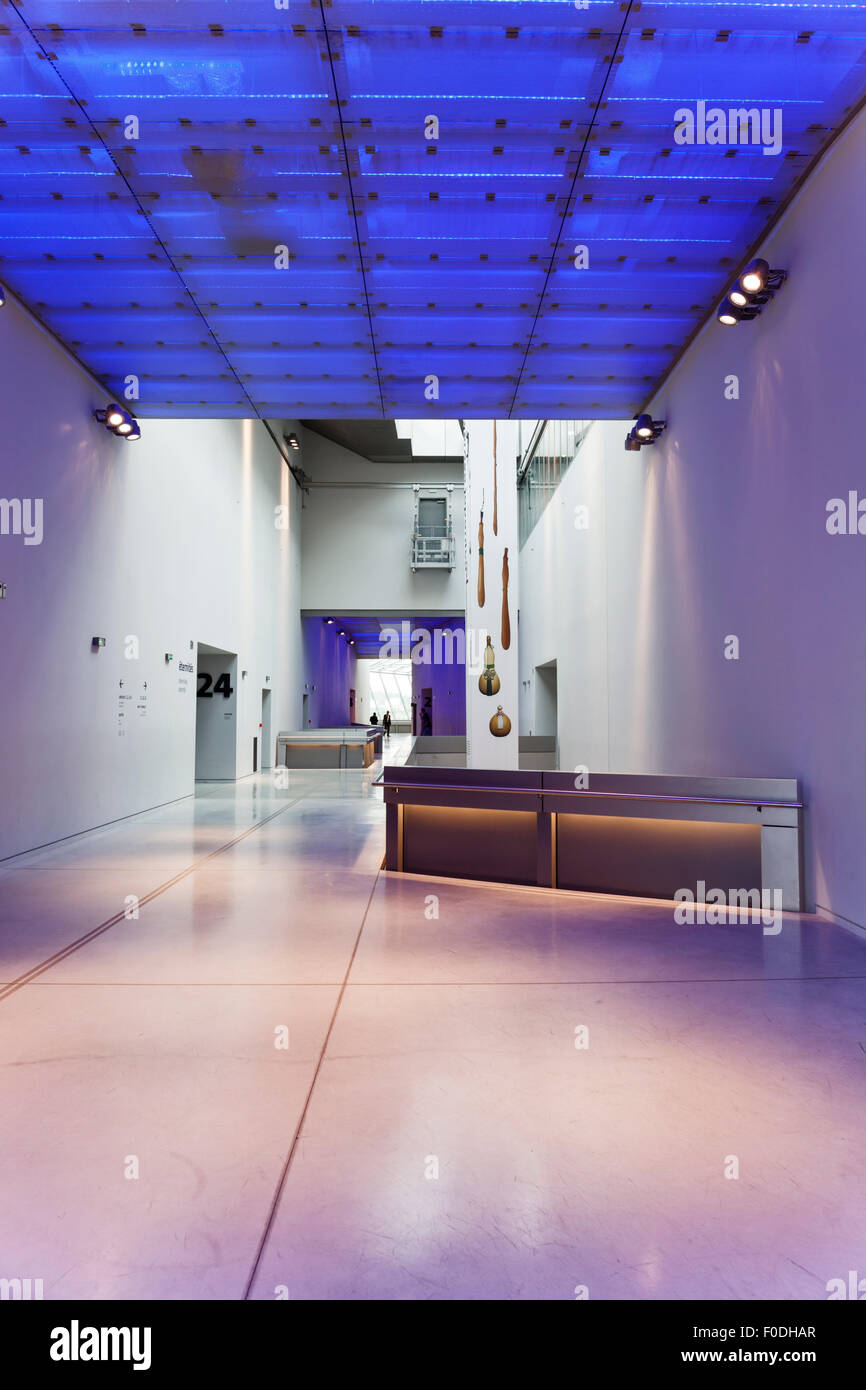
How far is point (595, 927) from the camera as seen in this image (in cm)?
479

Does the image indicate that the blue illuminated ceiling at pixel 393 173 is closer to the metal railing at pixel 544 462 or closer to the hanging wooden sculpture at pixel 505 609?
the hanging wooden sculpture at pixel 505 609

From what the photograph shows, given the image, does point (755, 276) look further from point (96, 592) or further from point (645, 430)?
point (96, 592)

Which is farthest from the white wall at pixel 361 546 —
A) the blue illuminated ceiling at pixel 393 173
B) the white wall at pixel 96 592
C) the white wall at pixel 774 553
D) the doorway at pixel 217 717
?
the blue illuminated ceiling at pixel 393 173

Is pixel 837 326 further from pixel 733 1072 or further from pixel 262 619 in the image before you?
pixel 262 619

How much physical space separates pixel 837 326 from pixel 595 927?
375cm

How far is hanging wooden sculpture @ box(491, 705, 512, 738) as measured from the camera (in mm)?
11742

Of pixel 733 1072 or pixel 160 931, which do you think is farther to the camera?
pixel 160 931

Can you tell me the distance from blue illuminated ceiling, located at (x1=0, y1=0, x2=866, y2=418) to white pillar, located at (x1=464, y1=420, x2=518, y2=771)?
462 cm

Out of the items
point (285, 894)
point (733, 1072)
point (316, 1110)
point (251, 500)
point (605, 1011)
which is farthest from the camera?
point (251, 500)

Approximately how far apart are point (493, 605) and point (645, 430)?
18.0 ft

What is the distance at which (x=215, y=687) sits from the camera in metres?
15.0

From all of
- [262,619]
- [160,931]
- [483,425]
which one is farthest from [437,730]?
[160,931]

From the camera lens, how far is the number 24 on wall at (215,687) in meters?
15.0

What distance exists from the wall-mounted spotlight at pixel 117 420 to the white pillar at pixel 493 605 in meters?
5.34
